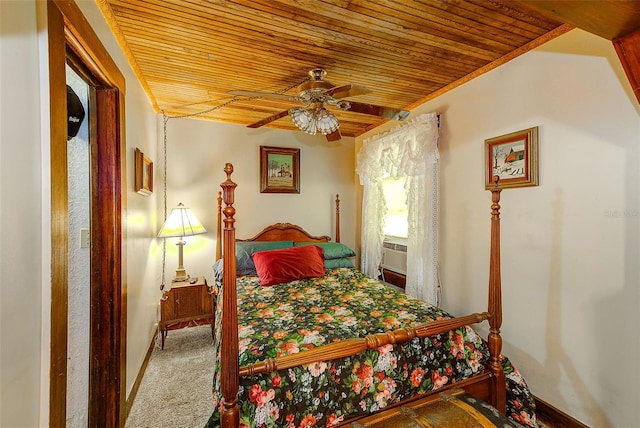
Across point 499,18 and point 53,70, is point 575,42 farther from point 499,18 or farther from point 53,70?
point 53,70

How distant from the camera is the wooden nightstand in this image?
2.67 metres

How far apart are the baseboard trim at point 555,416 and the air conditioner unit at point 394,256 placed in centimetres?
155

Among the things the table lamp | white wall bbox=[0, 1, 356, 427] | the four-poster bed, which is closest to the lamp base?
the table lamp

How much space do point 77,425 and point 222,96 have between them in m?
2.66

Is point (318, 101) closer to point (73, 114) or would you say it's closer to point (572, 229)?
point (73, 114)

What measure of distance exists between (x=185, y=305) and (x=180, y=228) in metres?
0.78

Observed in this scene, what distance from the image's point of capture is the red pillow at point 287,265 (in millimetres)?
2631

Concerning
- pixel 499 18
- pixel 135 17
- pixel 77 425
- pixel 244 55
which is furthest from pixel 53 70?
pixel 499 18

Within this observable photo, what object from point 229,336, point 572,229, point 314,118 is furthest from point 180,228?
point 572,229

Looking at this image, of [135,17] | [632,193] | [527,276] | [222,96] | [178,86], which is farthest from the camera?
[222,96]

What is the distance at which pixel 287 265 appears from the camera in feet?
8.92

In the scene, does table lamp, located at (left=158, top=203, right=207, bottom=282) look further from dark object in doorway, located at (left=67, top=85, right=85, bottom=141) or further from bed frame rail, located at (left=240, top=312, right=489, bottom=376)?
bed frame rail, located at (left=240, top=312, right=489, bottom=376)

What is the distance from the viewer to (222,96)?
2.75m

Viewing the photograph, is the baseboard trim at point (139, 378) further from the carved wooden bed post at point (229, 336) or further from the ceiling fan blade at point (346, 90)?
the ceiling fan blade at point (346, 90)
